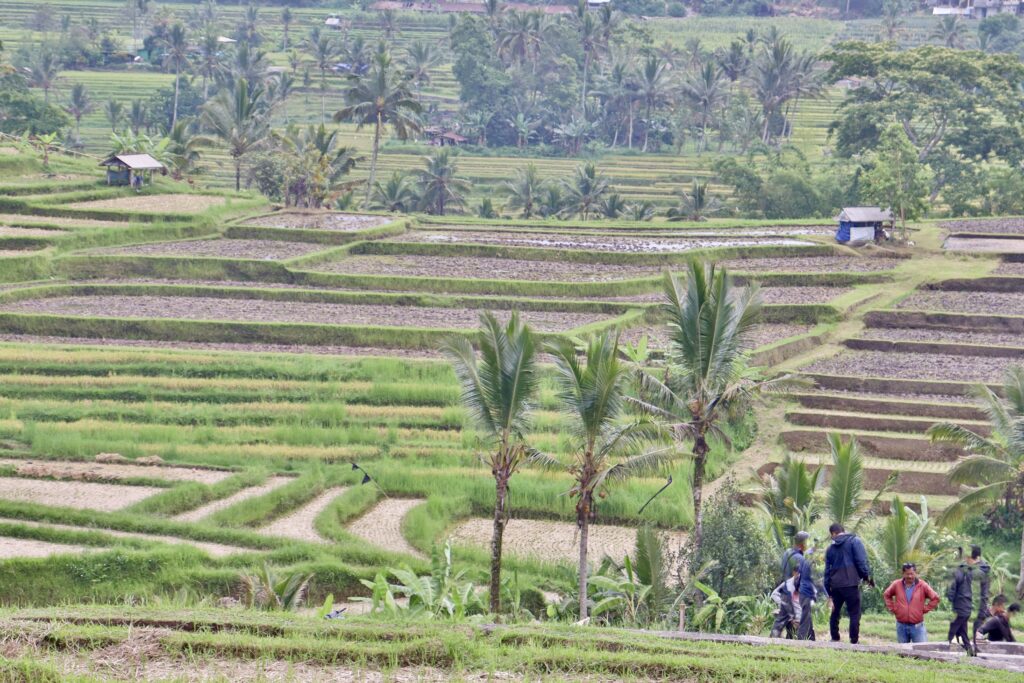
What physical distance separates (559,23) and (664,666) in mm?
61538

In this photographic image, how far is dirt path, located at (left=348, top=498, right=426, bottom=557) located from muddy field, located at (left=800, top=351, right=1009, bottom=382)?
28.8 feet

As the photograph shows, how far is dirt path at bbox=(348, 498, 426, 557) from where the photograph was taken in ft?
52.7

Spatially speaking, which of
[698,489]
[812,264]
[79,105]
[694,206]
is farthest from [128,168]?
[698,489]

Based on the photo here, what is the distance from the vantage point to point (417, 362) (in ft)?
74.7

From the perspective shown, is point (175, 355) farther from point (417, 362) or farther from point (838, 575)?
point (838, 575)

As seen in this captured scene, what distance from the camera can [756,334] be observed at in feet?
84.9

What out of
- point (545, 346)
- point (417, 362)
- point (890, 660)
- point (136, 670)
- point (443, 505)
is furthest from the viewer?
point (417, 362)

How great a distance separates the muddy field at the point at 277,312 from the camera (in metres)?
25.7

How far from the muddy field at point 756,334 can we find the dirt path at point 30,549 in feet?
38.7

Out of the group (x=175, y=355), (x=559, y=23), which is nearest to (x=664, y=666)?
(x=175, y=355)

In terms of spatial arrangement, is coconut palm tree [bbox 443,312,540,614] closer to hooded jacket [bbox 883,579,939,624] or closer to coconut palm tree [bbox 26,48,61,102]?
hooded jacket [bbox 883,579,939,624]

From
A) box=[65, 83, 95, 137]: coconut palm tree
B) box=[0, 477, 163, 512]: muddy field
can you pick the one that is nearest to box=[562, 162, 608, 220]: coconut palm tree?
box=[65, 83, 95, 137]: coconut palm tree

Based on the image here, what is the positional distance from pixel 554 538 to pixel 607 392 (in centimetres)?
448

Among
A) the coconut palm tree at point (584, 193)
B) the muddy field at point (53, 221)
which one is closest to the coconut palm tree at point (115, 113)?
the coconut palm tree at point (584, 193)
